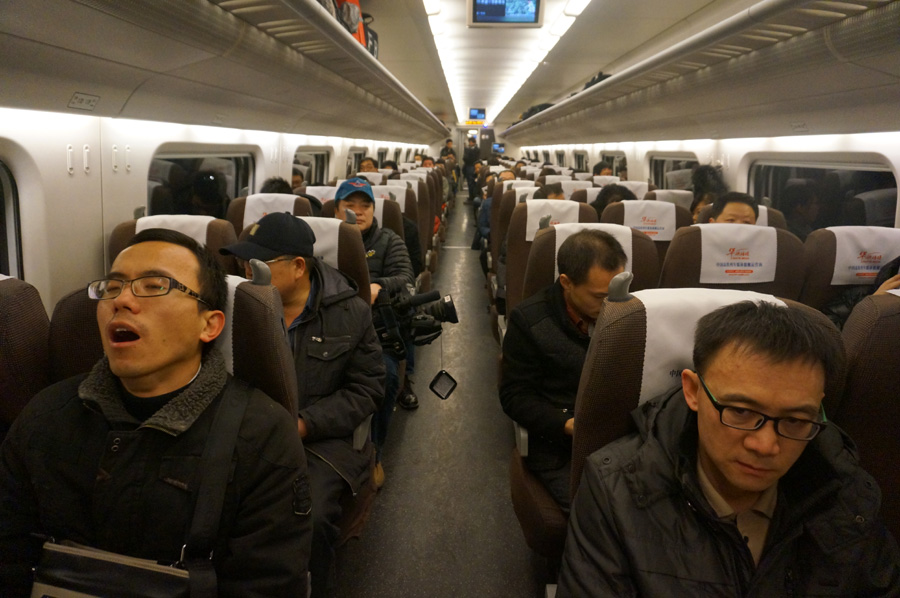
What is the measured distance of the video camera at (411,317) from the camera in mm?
3021

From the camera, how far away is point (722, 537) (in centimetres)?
131

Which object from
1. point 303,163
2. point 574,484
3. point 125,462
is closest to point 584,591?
point 574,484

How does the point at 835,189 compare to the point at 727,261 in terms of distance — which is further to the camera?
the point at 835,189

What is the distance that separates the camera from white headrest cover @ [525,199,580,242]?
4008 millimetres

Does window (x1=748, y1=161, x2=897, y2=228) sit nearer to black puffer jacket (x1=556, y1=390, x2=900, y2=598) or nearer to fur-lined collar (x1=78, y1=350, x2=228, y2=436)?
black puffer jacket (x1=556, y1=390, x2=900, y2=598)

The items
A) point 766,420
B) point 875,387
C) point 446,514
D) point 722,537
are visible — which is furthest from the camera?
point 446,514

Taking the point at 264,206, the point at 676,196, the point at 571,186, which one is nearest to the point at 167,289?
the point at 264,206

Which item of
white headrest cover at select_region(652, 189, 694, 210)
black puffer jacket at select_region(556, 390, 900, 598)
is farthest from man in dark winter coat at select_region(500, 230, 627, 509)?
white headrest cover at select_region(652, 189, 694, 210)

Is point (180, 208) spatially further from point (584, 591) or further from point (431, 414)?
point (584, 591)

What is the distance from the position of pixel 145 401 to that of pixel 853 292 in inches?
130

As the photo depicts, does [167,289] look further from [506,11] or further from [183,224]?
[506,11]

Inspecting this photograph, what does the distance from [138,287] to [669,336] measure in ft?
4.75

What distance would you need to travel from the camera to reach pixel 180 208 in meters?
5.21

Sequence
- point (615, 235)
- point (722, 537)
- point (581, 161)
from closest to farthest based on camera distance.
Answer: point (722, 537), point (615, 235), point (581, 161)
